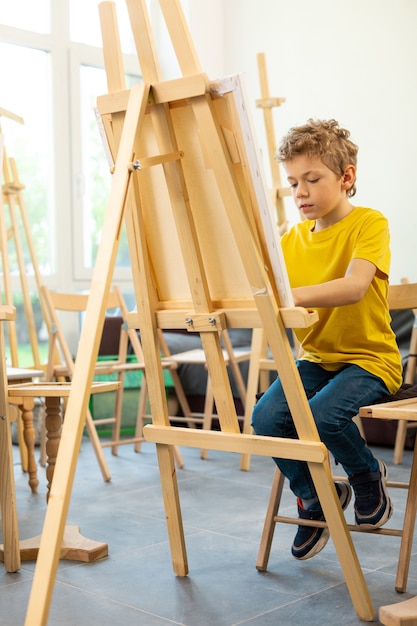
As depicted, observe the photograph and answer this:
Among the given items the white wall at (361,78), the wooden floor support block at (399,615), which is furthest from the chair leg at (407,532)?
the white wall at (361,78)

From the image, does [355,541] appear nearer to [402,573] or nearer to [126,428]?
[402,573]

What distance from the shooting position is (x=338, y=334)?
2184mm

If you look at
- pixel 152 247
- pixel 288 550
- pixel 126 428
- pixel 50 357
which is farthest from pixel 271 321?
pixel 126 428

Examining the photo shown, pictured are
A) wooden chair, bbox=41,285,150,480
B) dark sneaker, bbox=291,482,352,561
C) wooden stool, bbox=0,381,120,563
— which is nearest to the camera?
dark sneaker, bbox=291,482,352,561

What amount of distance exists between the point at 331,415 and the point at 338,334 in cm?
26

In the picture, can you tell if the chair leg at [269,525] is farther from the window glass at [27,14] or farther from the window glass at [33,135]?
the window glass at [27,14]

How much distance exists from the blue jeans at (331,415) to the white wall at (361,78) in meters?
3.42

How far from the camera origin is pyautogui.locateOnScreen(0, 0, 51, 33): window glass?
5.77 m

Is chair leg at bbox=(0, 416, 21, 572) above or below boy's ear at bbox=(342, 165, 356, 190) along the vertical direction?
below

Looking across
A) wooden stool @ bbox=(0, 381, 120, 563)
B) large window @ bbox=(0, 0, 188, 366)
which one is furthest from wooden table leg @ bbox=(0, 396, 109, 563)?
large window @ bbox=(0, 0, 188, 366)

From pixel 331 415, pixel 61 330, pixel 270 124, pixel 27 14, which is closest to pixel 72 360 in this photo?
pixel 61 330

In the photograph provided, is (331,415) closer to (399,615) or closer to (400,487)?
(400,487)

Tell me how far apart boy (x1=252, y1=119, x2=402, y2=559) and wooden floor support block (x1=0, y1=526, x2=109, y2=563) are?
0.62 meters

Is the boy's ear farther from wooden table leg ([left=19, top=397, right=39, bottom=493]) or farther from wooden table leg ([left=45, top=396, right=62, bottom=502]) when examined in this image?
wooden table leg ([left=19, top=397, right=39, bottom=493])
